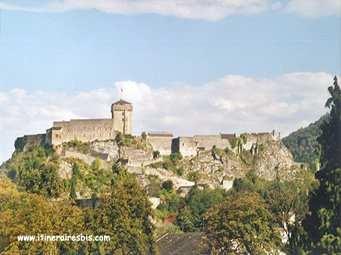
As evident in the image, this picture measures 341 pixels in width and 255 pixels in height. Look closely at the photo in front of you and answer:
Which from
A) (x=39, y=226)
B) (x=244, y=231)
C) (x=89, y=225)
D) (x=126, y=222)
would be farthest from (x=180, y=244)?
(x=39, y=226)

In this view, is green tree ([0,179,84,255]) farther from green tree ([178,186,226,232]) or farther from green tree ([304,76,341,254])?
green tree ([178,186,226,232])

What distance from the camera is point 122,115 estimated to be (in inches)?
5138

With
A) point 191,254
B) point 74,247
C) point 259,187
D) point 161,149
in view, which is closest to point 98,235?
point 74,247

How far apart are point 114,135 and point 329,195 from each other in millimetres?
82605

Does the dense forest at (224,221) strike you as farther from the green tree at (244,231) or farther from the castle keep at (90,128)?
the castle keep at (90,128)

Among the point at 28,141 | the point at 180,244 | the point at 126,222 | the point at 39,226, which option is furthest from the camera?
the point at 28,141

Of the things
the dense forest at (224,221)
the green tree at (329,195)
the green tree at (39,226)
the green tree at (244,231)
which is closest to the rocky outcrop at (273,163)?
the dense forest at (224,221)

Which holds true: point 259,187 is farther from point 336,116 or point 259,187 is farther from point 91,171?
point 336,116

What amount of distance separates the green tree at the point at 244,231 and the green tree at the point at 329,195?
12.3 meters

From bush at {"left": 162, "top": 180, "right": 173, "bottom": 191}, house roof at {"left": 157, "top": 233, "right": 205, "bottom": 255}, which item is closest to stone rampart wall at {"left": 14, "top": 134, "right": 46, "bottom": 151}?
bush at {"left": 162, "top": 180, "right": 173, "bottom": 191}

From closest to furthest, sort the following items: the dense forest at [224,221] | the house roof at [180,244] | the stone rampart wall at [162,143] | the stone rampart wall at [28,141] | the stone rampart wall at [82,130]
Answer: the dense forest at [224,221]
the house roof at [180,244]
the stone rampart wall at [82,130]
the stone rampart wall at [28,141]
the stone rampart wall at [162,143]

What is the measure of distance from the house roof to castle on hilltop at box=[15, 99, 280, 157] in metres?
52.4

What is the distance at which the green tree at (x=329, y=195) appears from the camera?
47.5m

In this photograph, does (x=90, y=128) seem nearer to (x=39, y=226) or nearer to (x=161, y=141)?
(x=161, y=141)
